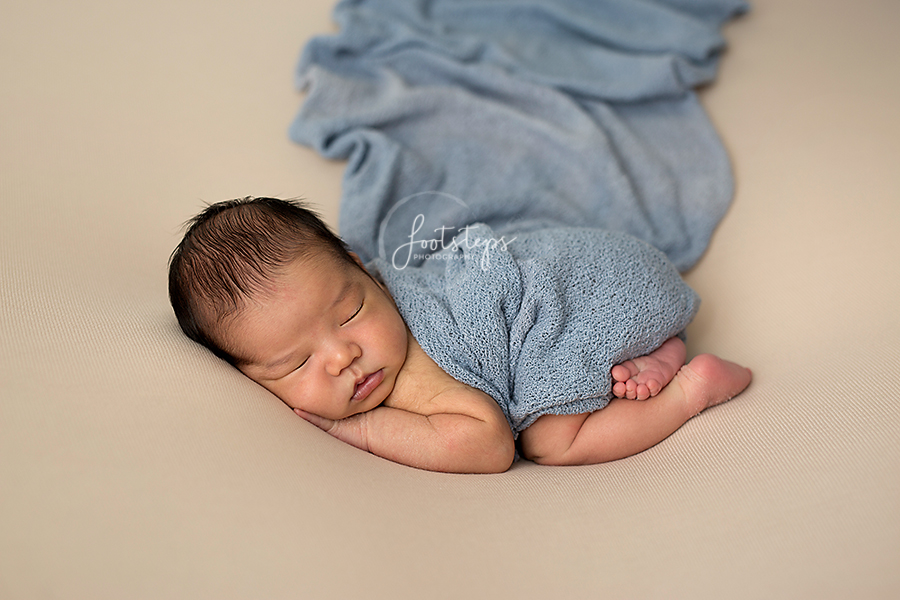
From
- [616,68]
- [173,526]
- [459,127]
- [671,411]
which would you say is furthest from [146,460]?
[616,68]

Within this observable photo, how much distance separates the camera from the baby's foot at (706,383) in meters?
1.03

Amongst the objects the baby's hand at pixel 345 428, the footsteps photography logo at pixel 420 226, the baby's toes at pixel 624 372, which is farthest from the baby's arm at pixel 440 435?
the footsteps photography logo at pixel 420 226

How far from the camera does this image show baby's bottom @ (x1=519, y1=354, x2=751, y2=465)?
3.36 feet

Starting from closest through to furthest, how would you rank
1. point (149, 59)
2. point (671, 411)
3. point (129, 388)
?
point (129, 388) < point (671, 411) < point (149, 59)

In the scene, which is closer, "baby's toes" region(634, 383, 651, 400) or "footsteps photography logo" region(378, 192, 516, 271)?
"baby's toes" region(634, 383, 651, 400)

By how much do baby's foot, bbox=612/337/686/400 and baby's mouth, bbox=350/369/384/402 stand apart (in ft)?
1.24

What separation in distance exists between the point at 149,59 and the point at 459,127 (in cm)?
70

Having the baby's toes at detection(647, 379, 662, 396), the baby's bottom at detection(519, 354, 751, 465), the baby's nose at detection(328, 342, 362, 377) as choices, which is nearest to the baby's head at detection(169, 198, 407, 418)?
the baby's nose at detection(328, 342, 362, 377)

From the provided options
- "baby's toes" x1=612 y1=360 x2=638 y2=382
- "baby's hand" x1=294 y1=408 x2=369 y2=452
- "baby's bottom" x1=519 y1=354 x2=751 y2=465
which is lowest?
"baby's hand" x1=294 y1=408 x2=369 y2=452

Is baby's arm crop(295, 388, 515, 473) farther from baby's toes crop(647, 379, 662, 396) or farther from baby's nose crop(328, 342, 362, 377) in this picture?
baby's toes crop(647, 379, 662, 396)

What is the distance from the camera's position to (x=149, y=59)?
1422 millimetres

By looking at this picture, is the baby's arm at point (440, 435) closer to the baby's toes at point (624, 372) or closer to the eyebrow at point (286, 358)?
the eyebrow at point (286, 358)

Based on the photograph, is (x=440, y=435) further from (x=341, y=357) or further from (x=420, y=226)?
(x=420, y=226)

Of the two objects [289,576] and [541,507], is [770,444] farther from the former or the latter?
[289,576]
